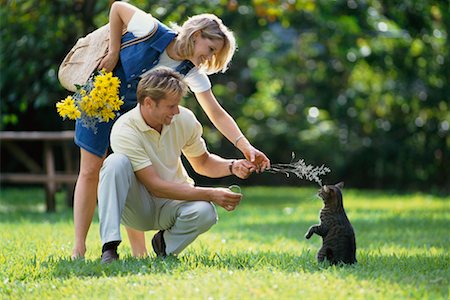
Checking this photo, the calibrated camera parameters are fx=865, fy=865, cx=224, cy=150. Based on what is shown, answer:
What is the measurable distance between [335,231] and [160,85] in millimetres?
1199

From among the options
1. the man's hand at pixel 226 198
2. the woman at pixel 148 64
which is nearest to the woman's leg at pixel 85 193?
the woman at pixel 148 64

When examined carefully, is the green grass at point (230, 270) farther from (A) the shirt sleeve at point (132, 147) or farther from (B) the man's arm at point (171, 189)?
(A) the shirt sleeve at point (132, 147)

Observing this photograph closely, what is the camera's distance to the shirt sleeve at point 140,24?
16.1 feet

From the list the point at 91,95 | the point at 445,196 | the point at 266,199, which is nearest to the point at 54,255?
the point at 91,95

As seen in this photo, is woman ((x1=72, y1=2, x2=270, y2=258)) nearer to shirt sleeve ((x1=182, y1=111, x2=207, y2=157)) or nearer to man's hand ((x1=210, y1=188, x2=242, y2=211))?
shirt sleeve ((x1=182, y1=111, x2=207, y2=157))

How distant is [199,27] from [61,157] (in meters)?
11.3

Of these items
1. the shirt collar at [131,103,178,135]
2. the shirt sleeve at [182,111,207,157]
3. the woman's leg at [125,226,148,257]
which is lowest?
the woman's leg at [125,226,148,257]

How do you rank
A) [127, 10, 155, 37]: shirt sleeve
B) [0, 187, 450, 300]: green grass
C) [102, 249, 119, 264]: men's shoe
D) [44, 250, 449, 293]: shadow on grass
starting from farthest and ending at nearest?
[127, 10, 155, 37]: shirt sleeve → [102, 249, 119, 264]: men's shoe → [44, 250, 449, 293]: shadow on grass → [0, 187, 450, 300]: green grass

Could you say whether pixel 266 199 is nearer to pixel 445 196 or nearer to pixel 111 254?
pixel 445 196

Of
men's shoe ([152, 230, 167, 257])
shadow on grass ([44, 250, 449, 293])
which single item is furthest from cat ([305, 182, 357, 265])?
men's shoe ([152, 230, 167, 257])

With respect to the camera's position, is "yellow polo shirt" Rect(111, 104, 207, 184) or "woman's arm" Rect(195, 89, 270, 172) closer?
"yellow polo shirt" Rect(111, 104, 207, 184)

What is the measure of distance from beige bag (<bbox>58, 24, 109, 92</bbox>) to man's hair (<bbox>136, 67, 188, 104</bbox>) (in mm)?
454

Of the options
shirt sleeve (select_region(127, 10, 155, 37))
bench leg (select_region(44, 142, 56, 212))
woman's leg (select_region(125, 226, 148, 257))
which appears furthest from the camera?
bench leg (select_region(44, 142, 56, 212))

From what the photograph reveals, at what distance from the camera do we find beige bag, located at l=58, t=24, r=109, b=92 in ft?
16.5
